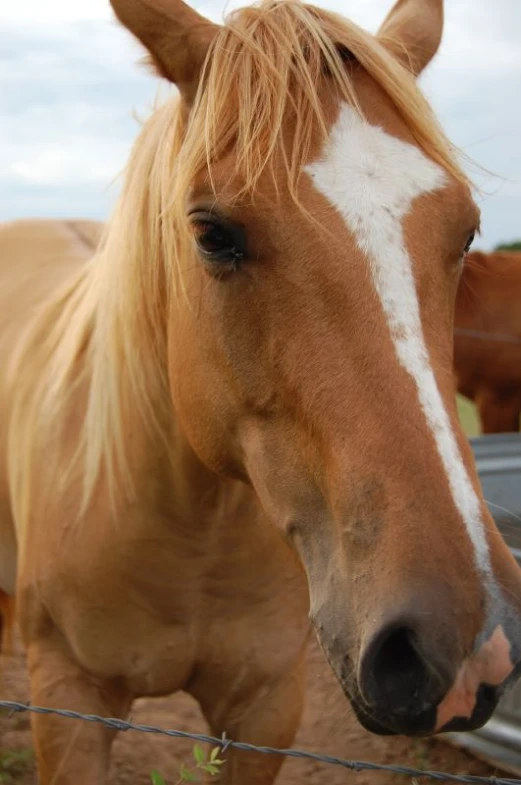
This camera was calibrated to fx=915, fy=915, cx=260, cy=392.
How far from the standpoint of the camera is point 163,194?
83.4 inches

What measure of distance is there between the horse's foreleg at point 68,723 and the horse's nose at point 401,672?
1278 mm

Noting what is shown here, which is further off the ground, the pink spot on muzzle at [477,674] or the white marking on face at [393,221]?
the white marking on face at [393,221]

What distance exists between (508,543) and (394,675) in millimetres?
2435

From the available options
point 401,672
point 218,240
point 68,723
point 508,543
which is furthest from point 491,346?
point 401,672

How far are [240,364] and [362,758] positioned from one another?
2580 mm

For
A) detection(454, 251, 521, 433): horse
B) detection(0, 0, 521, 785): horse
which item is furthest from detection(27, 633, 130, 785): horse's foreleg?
detection(454, 251, 521, 433): horse

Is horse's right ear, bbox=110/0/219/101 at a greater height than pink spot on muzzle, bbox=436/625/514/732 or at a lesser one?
greater

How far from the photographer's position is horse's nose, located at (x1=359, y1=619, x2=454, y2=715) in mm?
1388

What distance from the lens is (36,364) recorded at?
2.95 meters

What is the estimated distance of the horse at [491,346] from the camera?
7.79 meters

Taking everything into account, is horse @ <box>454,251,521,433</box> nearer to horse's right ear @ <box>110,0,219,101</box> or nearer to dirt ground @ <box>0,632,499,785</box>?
dirt ground @ <box>0,632,499,785</box>

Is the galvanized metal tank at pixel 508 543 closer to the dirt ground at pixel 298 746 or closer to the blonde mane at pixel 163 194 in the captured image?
the dirt ground at pixel 298 746

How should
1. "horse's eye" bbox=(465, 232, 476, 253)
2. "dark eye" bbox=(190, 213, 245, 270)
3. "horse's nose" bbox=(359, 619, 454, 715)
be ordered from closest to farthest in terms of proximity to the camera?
"horse's nose" bbox=(359, 619, 454, 715) → "dark eye" bbox=(190, 213, 245, 270) → "horse's eye" bbox=(465, 232, 476, 253)

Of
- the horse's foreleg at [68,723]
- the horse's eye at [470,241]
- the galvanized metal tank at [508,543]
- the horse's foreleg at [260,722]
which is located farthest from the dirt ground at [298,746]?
the horse's eye at [470,241]
